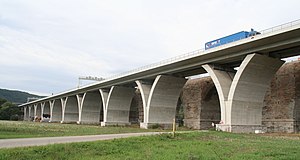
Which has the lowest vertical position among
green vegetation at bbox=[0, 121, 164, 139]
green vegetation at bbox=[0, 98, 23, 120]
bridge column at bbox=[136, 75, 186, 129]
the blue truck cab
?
green vegetation at bbox=[0, 98, 23, 120]

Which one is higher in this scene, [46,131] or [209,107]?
[209,107]

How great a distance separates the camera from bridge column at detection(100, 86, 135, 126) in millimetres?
52094

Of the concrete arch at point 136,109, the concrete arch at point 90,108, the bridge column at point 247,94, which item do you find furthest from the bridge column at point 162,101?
the concrete arch at point 90,108

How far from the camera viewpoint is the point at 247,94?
2859cm

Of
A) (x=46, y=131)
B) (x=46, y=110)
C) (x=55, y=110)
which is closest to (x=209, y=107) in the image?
(x=46, y=131)

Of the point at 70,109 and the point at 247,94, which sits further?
the point at 70,109

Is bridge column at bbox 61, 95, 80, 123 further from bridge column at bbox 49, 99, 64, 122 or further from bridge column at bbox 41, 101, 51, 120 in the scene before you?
bridge column at bbox 41, 101, 51, 120

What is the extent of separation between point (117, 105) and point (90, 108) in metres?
14.4

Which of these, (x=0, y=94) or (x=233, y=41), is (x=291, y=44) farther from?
(x=0, y=94)

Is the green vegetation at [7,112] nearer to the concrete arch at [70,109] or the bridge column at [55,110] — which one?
the bridge column at [55,110]

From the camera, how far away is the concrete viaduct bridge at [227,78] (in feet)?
83.7

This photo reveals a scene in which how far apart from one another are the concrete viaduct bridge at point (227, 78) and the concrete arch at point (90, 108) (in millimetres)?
12662

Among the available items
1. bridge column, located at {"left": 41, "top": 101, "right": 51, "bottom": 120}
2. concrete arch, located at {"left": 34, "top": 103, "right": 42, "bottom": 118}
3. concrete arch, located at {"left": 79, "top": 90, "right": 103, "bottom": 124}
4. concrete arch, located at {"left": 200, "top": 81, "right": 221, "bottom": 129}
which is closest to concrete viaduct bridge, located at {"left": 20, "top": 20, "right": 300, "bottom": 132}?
concrete arch, located at {"left": 200, "top": 81, "right": 221, "bottom": 129}

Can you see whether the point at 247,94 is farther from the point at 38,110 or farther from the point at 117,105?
the point at 38,110
